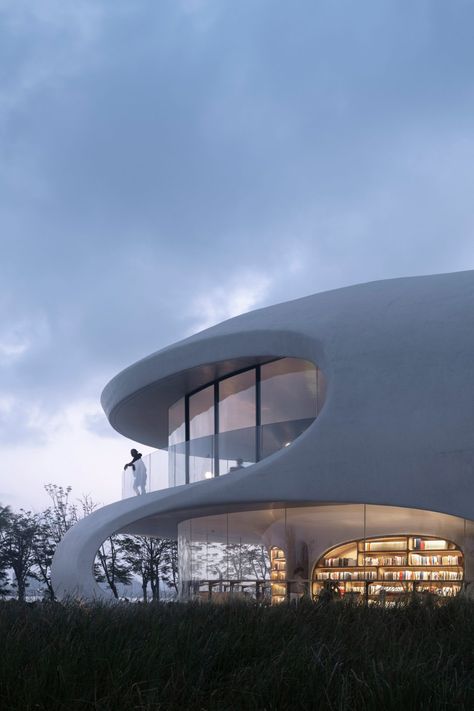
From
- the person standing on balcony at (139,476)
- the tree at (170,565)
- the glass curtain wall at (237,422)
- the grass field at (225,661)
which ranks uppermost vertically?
the glass curtain wall at (237,422)

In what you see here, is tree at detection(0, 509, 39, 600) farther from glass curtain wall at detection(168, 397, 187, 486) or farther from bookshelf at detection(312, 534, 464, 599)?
bookshelf at detection(312, 534, 464, 599)

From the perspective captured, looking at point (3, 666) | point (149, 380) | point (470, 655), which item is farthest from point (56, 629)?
point (149, 380)

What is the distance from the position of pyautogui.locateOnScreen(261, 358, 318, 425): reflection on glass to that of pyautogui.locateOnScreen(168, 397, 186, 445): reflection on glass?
3781mm

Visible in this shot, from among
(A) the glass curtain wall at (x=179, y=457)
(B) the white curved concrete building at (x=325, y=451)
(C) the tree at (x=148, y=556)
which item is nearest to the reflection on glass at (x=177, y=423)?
(A) the glass curtain wall at (x=179, y=457)

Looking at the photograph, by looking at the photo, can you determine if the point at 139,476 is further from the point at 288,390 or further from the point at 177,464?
the point at 288,390

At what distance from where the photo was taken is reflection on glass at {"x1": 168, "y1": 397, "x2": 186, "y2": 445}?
74.5 ft

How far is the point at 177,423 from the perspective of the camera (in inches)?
909

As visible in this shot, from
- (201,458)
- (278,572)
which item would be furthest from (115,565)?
(278,572)

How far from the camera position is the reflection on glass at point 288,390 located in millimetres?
18641

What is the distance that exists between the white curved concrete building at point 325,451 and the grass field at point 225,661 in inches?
288

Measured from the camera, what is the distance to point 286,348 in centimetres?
A: 1812

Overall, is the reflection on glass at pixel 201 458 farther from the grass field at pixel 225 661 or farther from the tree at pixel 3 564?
the tree at pixel 3 564

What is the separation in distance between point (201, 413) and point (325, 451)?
584 centimetres

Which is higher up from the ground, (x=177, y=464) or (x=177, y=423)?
(x=177, y=423)
